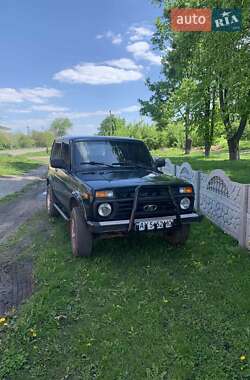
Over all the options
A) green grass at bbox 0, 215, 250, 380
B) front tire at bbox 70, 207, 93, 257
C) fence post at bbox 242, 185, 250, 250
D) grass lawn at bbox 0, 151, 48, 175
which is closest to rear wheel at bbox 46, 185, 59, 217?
green grass at bbox 0, 215, 250, 380

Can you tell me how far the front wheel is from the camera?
17.2ft

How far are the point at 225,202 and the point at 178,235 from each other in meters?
1.19

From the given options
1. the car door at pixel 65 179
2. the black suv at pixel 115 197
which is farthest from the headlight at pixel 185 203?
the car door at pixel 65 179

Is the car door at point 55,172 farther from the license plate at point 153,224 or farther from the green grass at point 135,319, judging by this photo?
the license plate at point 153,224

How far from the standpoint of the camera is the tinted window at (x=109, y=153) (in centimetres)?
589

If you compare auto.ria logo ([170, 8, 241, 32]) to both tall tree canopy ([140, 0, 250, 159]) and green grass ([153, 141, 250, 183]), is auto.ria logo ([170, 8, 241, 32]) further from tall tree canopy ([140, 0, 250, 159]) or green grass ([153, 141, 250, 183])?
green grass ([153, 141, 250, 183])

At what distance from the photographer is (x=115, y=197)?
178 inches

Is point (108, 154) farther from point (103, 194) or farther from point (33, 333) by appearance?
point (33, 333)

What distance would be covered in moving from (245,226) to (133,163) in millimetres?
2156

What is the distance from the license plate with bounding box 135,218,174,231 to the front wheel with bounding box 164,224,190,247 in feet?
1.43

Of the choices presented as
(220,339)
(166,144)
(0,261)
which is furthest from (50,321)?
(166,144)

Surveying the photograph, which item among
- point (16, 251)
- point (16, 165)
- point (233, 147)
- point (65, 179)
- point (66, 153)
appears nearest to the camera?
point (16, 251)

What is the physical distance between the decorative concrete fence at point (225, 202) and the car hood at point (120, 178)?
101 centimetres

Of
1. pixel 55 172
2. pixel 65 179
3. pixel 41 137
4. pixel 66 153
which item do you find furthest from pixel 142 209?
pixel 41 137
